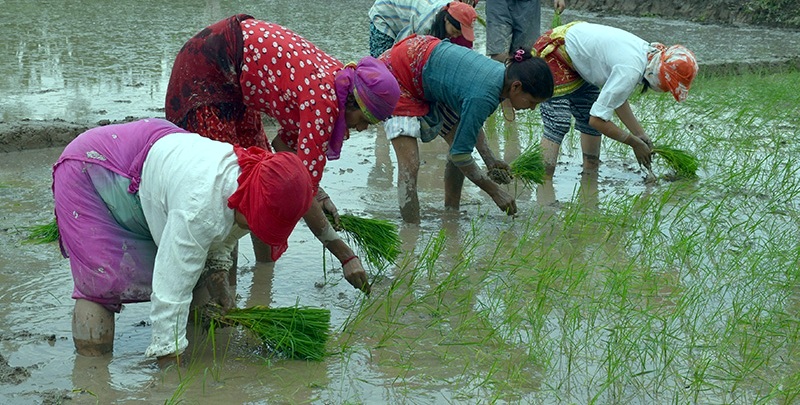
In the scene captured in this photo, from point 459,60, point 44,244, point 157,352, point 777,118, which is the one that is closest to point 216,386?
point 157,352

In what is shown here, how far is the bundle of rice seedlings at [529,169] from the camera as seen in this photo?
506 cm

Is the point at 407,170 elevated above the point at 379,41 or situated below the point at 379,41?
below

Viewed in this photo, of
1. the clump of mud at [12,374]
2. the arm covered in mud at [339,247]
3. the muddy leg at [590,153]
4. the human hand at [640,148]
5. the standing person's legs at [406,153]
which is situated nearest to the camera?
the clump of mud at [12,374]

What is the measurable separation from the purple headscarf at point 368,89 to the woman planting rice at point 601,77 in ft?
6.16

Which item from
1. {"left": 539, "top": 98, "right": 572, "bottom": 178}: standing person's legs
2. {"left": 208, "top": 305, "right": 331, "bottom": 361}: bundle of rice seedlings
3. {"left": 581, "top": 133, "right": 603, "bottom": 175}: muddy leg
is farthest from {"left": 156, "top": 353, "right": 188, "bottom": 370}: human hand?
{"left": 581, "top": 133, "right": 603, "bottom": 175}: muddy leg

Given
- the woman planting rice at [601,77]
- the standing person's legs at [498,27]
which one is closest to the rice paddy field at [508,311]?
the woman planting rice at [601,77]

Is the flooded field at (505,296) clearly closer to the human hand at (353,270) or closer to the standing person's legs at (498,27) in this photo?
the human hand at (353,270)

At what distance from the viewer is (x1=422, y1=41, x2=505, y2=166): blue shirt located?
417 cm

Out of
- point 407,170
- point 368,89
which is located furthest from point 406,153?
point 368,89

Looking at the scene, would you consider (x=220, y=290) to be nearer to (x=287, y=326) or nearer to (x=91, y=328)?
(x=287, y=326)

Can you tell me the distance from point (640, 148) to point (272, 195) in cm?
317

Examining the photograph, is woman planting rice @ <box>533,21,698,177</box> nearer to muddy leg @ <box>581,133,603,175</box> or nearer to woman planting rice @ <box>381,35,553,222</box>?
muddy leg @ <box>581,133,603,175</box>

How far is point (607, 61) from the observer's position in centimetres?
505

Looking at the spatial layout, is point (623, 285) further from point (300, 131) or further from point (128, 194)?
point (128, 194)
